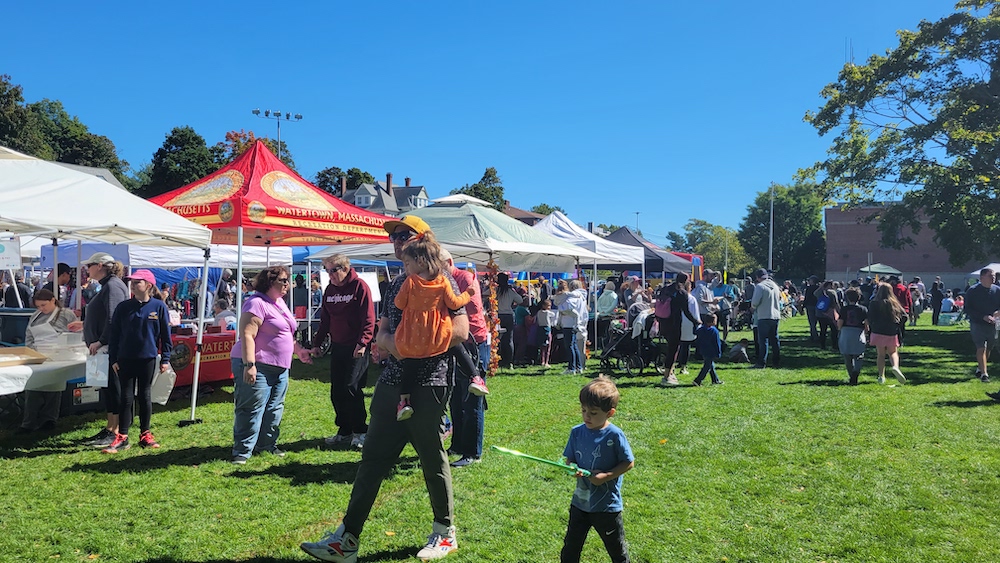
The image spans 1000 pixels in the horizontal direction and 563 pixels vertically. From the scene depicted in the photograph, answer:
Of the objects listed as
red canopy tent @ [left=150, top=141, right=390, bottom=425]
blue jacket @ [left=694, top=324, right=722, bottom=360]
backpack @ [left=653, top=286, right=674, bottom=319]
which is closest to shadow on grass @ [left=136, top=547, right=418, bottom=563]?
red canopy tent @ [left=150, top=141, right=390, bottom=425]

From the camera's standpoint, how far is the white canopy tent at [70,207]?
6.18 meters

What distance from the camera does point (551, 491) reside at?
5148mm

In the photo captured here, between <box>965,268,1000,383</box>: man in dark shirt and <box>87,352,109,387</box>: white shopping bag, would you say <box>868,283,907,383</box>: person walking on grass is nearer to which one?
<box>965,268,1000,383</box>: man in dark shirt

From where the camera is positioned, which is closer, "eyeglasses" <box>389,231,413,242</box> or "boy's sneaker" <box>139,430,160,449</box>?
"eyeglasses" <box>389,231,413,242</box>

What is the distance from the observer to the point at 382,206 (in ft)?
266

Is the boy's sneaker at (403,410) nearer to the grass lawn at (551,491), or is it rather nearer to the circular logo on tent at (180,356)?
the grass lawn at (551,491)

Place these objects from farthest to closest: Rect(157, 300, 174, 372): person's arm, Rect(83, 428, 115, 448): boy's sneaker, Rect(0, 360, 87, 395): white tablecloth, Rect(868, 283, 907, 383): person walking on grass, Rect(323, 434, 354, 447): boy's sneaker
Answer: Rect(868, 283, 907, 383): person walking on grass, Rect(323, 434, 354, 447): boy's sneaker, Rect(157, 300, 174, 372): person's arm, Rect(83, 428, 115, 448): boy's sneaker, Rect(0, 360, 87, 395): white tablecloth

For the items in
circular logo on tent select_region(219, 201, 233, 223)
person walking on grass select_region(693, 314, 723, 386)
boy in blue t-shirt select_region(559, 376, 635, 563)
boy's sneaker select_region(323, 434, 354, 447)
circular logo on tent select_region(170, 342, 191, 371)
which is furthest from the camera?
person walking on grass select_region(693, 314, 723, 386)

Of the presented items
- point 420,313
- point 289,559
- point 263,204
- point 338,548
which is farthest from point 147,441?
point 420,313

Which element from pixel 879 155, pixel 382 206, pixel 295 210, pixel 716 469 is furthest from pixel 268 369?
pixel 382 206

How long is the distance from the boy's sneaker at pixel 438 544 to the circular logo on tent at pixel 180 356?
233 inches

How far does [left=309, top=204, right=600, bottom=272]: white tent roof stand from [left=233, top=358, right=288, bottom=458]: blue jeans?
4390 mm

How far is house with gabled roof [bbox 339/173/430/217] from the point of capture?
260ft

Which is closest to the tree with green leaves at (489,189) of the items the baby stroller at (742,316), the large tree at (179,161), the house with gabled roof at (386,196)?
the house with gabled roof at (386,196)
